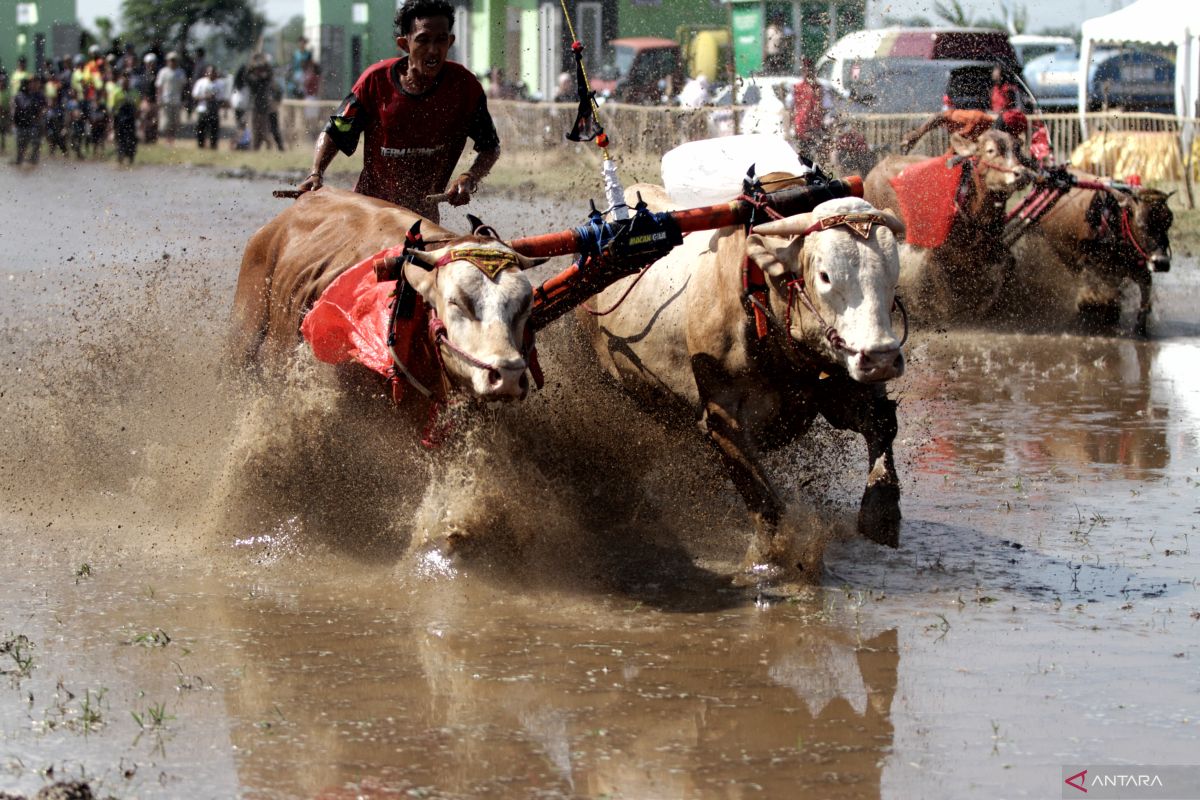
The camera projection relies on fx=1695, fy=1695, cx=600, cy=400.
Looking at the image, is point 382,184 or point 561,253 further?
point 382,184

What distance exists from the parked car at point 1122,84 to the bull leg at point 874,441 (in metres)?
23.1

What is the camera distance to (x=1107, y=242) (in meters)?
12.9

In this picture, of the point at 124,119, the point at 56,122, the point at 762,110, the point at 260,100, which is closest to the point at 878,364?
the point at 762,110

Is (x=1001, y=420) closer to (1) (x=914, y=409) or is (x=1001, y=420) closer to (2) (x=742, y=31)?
(1) (x=914, y=409)

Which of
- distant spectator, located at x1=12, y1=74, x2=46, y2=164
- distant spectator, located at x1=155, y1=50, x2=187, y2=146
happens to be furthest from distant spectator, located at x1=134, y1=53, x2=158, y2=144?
distant spectator, located at x1=12, y1=74, x2=46, y2=164

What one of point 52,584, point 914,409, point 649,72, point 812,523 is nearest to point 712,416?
point 812,523

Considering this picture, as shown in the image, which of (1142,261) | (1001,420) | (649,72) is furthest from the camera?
(649,72)

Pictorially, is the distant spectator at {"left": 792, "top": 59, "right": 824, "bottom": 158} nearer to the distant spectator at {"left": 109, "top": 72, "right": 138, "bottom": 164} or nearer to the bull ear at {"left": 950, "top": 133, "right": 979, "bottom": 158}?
the bull ear at {"left": 950, "top": 133, "right": 979, "bottom": 158}

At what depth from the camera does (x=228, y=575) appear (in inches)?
251

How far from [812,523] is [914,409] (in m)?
3.90

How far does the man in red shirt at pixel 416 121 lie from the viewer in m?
7.34

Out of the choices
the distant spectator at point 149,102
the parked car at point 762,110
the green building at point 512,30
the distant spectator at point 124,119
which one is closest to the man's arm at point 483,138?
the parked car at point 762,110

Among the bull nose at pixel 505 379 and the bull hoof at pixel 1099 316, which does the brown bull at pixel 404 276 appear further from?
the bull hoof at pixel 1099 316

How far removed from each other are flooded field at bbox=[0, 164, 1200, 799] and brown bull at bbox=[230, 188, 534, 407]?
37cm
